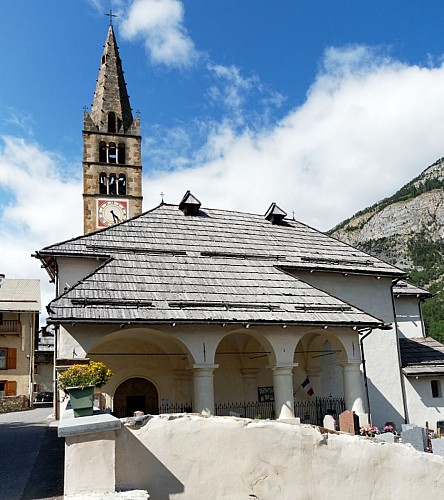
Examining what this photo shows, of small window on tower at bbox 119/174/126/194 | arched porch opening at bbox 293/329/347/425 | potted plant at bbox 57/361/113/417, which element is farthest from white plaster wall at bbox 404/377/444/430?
small window on tower at bbox 119/174/126/194

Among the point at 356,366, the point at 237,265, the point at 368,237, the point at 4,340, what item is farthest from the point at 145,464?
the point at 368,237

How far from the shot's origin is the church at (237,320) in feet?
49.5

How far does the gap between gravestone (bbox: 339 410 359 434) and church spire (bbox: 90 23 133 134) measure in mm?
24397

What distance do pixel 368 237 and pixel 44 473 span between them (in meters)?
129

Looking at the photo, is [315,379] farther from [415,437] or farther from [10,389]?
[10,389]

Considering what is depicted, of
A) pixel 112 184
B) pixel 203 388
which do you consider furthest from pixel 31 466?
pixel 112 184

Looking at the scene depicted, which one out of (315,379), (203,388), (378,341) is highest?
(378,341)

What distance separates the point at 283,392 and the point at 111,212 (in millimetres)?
18816

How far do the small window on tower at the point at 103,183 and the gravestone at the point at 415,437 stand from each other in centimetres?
2320

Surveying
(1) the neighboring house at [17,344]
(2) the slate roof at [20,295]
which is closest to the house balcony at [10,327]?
(1) the neighboring house at [17,344]

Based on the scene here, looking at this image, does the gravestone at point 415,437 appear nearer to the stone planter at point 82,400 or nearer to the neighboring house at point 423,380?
the neighboring house at point 423,380

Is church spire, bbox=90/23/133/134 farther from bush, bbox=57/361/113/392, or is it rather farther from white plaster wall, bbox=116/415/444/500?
white plaster wall, bbox=116/415/444/500

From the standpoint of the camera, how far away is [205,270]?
718 inches

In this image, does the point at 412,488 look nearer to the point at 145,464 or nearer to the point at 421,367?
the point at 145,464
